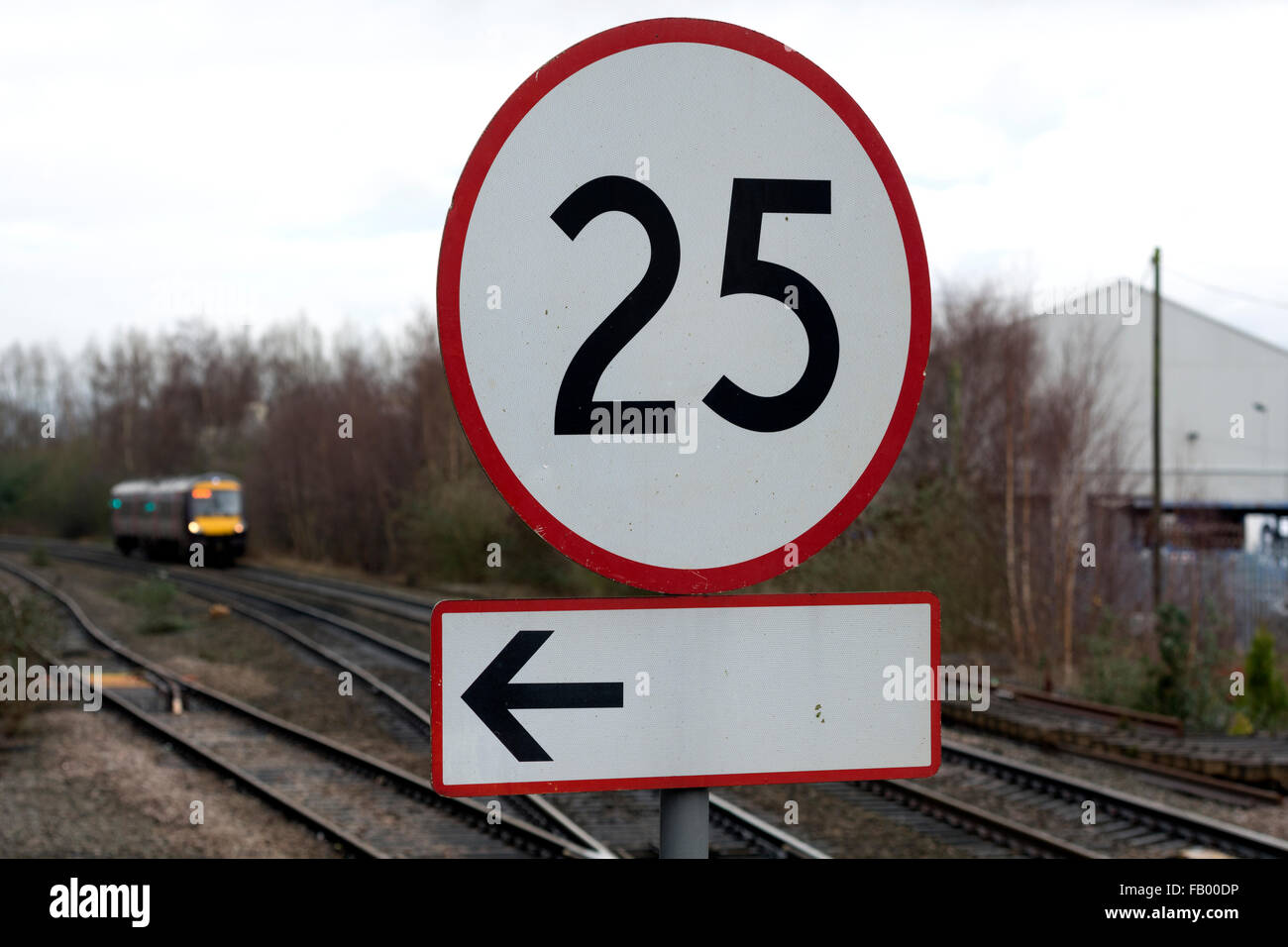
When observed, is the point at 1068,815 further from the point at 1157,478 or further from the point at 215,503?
the point at 215,503

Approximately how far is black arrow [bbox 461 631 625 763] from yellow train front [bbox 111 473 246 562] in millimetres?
34933

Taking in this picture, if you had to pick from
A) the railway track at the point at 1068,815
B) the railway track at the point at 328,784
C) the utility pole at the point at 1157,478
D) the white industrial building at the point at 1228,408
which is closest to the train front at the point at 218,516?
the railway track at the point at 328,784

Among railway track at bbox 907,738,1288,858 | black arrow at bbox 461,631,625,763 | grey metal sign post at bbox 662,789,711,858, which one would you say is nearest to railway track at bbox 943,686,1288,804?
railway track at bbox 907,738,1288,858

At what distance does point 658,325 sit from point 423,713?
1152 centimetres

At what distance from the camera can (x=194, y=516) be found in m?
33.7

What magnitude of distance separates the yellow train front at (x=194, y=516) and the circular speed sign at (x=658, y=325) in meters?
34.9

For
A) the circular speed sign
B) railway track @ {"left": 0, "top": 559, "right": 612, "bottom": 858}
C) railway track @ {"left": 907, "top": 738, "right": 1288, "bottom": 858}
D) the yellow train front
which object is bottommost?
railway track @ {"left": 0, "top": 559, "right": 612, "bottom": 858}

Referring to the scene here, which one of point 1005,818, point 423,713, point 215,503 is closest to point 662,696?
point 1005,818

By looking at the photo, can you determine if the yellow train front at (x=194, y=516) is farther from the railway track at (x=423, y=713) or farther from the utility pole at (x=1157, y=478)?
the utility pole at (x=1157, y=478)

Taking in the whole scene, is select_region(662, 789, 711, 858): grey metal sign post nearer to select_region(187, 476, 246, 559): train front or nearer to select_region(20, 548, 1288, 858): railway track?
select_region(20, 548, 1288, 858): railway track

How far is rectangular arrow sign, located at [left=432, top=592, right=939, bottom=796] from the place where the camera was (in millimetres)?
1477

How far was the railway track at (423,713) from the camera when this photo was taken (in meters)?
7.42

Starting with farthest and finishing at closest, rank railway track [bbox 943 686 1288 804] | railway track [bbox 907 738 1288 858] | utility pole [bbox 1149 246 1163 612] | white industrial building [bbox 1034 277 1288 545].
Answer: white industrial building [bbox 1034 277 1288 545], utility pole [bbox 1149 246 1163 612], railway track [bbox 943 686 1288 804], railway track [bbox 907 738 1288 858]
